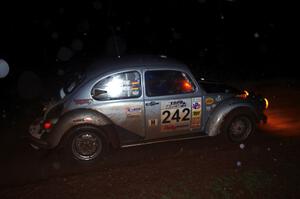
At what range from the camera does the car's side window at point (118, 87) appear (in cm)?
612

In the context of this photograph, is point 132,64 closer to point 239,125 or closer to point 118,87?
point 118,87

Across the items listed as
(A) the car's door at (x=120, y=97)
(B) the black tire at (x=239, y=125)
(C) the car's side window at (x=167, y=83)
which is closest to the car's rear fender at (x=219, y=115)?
(B) the black tire at (x=239, y=125)

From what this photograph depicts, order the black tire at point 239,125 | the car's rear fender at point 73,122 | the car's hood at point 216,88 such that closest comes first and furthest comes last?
the car's rear fender at point 73,122, the black tire at point 239,125, the car's hood at point 216,88

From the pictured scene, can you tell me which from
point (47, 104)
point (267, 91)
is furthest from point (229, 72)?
point (47, 104)

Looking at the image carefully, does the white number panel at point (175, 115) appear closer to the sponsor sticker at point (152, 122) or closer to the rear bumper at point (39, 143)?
the sponsor sticker at point (152, 122)

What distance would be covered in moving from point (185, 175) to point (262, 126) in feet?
11.7

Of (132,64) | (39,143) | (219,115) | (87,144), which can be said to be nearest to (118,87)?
(132,64)

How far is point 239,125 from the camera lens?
697cm

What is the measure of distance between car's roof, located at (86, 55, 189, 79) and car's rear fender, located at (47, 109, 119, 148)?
0.73m

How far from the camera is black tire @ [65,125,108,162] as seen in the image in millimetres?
6094

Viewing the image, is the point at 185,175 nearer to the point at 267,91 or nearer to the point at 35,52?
the point at 267,91

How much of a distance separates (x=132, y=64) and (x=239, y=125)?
258 centimetres

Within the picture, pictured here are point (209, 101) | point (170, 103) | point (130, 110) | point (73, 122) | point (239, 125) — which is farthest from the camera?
point (239, 125)

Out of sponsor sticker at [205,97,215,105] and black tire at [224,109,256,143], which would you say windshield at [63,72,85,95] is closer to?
sponsor sticker at [205,97,215,105]
